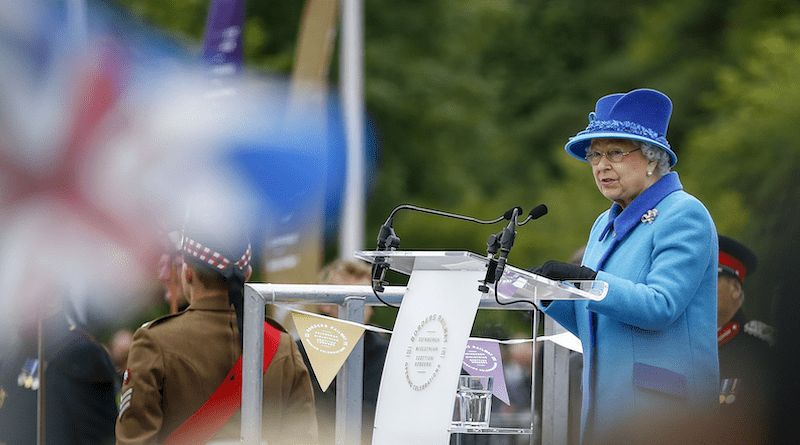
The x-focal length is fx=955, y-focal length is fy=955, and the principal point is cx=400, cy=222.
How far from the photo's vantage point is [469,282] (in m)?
2.20

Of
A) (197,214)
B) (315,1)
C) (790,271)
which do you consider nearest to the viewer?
(790,271)

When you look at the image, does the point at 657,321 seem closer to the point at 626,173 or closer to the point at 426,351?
the point at 626,173

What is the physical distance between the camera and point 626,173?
247 cm

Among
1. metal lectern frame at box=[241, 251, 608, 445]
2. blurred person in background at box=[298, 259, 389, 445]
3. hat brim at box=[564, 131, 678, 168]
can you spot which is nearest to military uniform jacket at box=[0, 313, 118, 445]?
blurred person in background at box=[298, 259, 389, 445]

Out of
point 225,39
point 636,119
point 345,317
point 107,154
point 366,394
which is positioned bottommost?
point 366,394

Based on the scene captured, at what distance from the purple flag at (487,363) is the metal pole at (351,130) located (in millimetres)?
5558

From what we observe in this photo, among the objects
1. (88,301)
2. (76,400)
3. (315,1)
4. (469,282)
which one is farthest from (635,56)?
(469,282)

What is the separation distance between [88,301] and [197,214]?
108 inches

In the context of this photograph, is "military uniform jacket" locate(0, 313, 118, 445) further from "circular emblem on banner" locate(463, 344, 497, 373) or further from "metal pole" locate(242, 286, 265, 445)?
"circular emblem on banner" locate(463, 344, 497, 373)

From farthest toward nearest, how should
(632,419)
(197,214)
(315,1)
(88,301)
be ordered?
(315,1), (88,301), (197,214), (632,419)

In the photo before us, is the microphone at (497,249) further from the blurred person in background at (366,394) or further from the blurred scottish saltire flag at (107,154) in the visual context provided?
the blurred scottish saltire flag at (107,154)

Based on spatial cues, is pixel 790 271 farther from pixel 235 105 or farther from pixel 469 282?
pixel 235 105

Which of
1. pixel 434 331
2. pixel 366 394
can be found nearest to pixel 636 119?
pixel 434 331

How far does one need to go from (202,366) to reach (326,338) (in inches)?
15.5
